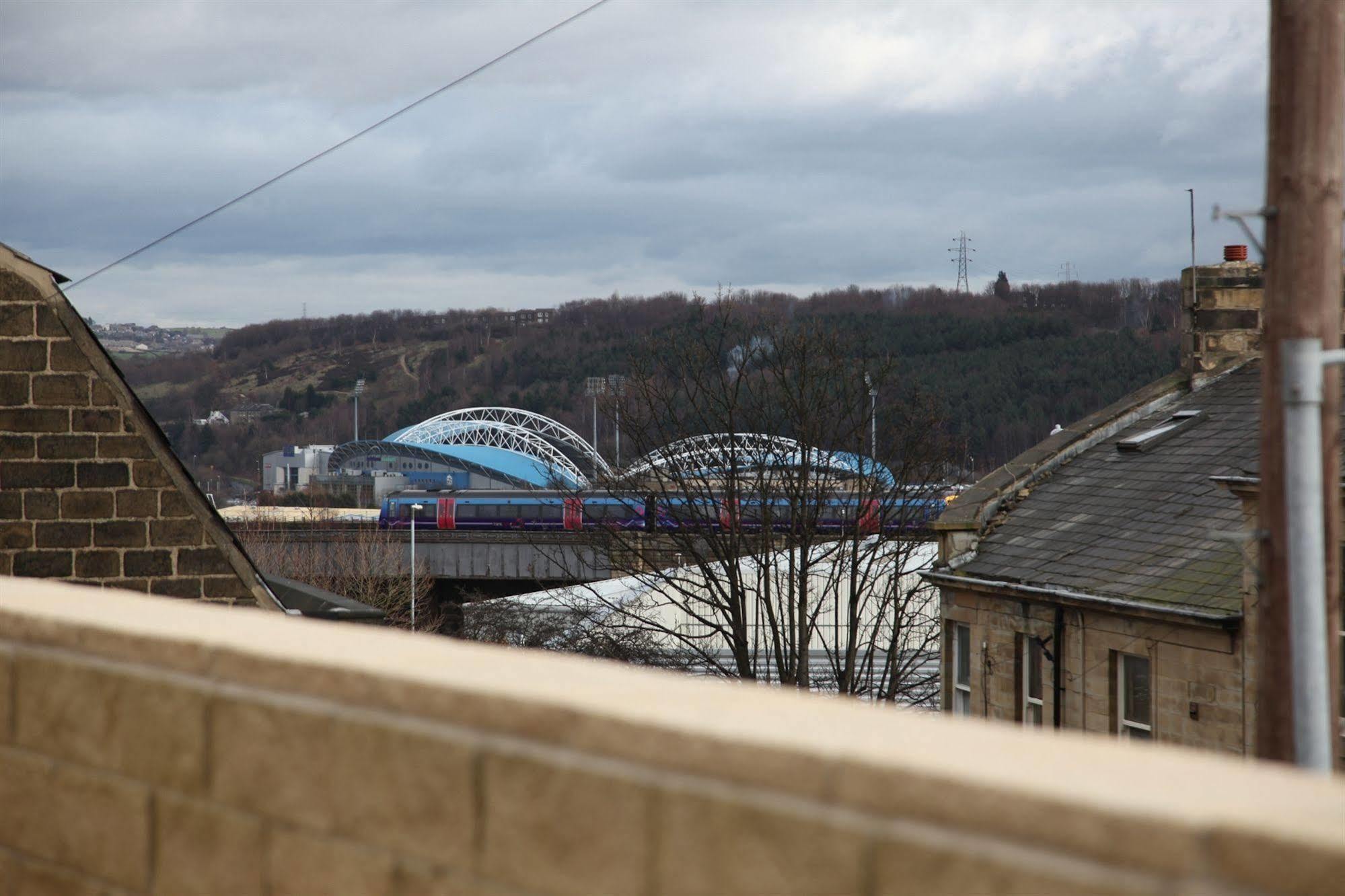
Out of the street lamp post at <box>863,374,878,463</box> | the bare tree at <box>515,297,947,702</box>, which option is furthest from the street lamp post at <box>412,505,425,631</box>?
the street lamp post at <box>863,374,878,463</box>

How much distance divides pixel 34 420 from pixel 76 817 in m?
8.93

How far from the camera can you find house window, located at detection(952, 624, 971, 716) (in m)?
24.8

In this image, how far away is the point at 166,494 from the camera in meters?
12.1

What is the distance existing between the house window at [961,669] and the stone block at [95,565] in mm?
15885

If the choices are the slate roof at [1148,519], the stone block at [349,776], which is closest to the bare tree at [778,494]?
the slate roof at [1148,519]

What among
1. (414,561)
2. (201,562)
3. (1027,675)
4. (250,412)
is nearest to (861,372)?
(1027,675)

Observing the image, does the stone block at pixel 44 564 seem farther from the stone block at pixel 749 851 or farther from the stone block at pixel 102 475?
the stone block at pixel 749 851

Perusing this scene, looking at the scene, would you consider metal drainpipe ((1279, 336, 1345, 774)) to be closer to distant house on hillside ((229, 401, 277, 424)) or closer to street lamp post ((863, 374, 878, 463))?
street lamp post ((863, 374, 878, 463))

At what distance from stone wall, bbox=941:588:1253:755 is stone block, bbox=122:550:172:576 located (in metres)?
11.8

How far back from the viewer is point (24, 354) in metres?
11.7

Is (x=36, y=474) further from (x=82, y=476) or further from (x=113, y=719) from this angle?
(x=113, y=719)

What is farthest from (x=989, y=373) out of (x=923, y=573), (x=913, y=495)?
(x=923, y=573)

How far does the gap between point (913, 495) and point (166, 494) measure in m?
21.8

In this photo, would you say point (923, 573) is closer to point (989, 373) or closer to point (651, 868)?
point (651, 868)
